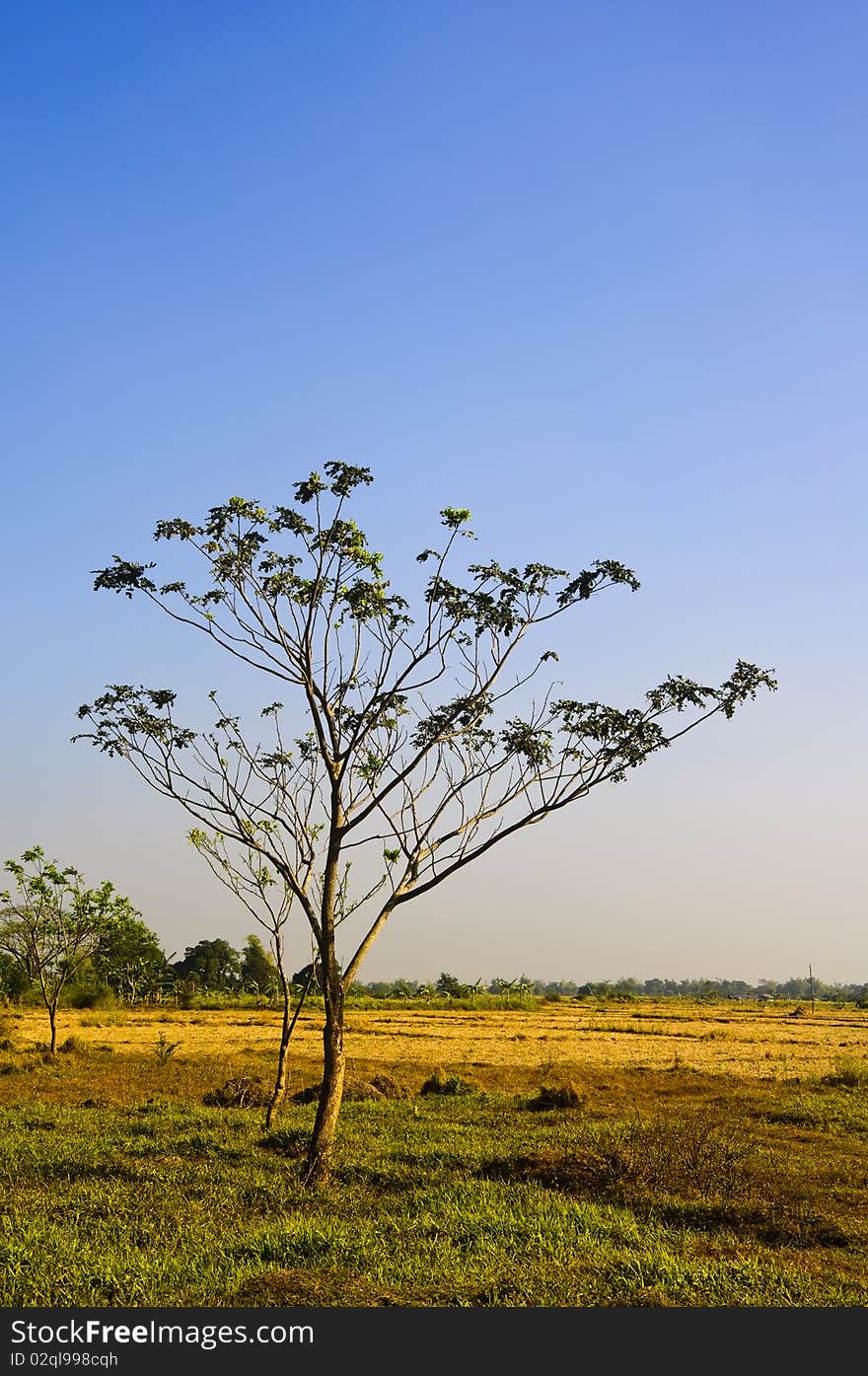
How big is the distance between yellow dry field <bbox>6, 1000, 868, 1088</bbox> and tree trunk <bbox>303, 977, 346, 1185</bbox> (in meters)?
16.0

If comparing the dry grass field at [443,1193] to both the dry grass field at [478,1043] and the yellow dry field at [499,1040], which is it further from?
the yellow dry field at [499,1040]

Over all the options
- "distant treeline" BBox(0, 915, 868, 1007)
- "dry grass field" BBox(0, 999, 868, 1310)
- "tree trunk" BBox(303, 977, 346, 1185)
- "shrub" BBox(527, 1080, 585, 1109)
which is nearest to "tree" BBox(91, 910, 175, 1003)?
"distant treeline" BBox(0, 915, 868, 1007)

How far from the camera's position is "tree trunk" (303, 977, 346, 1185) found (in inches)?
498

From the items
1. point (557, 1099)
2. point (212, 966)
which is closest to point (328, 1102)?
point (557, 1099)

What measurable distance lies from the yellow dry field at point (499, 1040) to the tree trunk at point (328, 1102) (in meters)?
16.0

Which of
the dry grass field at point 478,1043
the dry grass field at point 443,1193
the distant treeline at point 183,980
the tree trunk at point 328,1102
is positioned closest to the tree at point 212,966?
the distant treeline at point 183,980

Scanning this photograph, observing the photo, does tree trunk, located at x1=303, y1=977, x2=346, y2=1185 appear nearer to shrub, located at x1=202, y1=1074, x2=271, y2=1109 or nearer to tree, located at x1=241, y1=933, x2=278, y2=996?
shrub, located at x1=202, y1=1074, x2=271, y2=1109

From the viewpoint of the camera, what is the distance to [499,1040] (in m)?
46.6

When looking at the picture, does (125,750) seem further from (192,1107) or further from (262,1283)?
(192,1107)

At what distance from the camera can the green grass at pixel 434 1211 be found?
8.15m

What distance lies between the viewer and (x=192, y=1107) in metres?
20.8

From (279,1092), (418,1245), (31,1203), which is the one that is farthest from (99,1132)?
(418,1245)

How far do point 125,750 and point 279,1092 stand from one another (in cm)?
738

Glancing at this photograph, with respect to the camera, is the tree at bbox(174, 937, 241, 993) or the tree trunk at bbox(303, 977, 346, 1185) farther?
the tree at bbox(174, 937, 241, 993)
